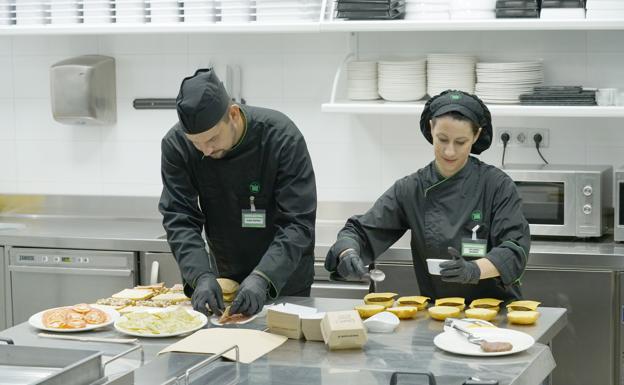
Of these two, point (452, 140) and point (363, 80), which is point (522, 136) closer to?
point (363, 80)

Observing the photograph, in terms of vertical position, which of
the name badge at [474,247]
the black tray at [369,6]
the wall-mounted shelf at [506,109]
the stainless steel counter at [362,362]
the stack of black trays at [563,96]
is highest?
the black tray at [369,6]

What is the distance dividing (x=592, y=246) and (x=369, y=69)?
52.3 inches

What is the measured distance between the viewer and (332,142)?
5105 millimetres

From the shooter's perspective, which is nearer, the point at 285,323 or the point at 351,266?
the point at 285,323

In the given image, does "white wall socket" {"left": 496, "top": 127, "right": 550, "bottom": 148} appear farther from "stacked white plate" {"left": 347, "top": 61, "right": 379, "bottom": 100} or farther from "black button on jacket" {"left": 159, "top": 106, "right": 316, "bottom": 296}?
"black button on jacket" {"left": 159, "top": 106, "right": 316, "bottom": 296}

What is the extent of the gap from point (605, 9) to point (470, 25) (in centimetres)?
58

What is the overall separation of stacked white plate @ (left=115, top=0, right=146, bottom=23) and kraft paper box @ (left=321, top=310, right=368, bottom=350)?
8.62 ft

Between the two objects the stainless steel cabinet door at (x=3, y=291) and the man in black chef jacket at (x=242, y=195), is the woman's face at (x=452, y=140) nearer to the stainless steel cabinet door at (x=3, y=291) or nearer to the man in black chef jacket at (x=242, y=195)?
the man in black chef jacket at (x=242, y=195)

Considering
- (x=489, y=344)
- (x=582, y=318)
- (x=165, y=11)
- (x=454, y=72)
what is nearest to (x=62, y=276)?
(x=165, y=11)

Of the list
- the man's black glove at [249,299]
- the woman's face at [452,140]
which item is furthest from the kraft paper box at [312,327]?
the woman's face at [452,140]

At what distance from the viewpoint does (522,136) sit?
4.83 metres

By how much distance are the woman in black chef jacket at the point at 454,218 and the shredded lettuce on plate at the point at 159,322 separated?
0.59 m

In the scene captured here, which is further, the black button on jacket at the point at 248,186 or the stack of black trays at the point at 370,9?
the stack of black trays at the point at 370,9

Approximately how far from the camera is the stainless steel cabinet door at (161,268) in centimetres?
464
